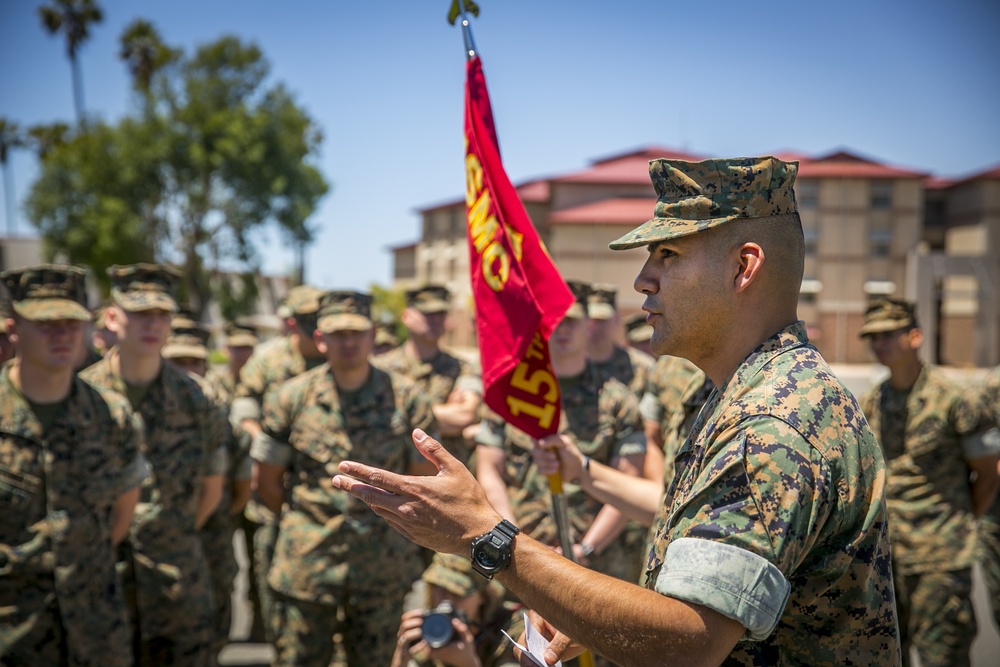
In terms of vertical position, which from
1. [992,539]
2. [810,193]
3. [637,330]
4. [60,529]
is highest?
[810,193]

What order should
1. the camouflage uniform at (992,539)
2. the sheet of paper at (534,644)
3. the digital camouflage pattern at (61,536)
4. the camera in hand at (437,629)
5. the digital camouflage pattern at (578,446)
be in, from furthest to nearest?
the camouflage uniform at (992,539) < the digital camouflage pattern at (578,446) < the digital camouflage pattern at (61,536) < the camera in hand at (437,629) < the sheet of paper at (534,644)

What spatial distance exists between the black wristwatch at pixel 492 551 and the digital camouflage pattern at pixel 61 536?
2912 millimetres

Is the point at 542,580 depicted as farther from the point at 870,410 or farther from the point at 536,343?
the point at 870,410

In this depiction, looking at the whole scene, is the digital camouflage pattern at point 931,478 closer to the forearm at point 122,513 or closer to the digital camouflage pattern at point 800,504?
the digital camouflage pattern at point 800,504

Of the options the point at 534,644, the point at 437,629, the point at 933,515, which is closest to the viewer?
the point at 534,644

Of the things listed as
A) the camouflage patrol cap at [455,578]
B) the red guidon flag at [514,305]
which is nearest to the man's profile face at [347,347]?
the red guidon flag at [514,305]

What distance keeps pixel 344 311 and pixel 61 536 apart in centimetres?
200

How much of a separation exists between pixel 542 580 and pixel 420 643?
1.98 meters

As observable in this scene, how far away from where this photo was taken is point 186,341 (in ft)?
22.5

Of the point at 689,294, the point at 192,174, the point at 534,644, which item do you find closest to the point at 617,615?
the point at 534,644

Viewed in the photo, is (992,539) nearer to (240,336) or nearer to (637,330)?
→ (637,330)

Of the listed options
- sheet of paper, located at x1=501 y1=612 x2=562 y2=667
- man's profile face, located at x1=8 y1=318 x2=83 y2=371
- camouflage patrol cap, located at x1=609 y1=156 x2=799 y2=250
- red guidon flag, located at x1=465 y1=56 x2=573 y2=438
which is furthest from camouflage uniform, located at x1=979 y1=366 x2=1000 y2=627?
man's profile face, located at x1=8 y1=318 x2=83 y2=371

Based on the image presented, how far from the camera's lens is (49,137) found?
5056 cm

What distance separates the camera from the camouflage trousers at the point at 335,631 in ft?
15.5
